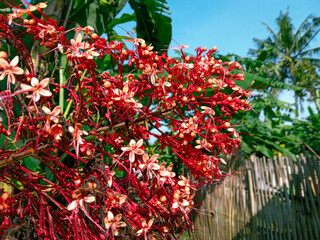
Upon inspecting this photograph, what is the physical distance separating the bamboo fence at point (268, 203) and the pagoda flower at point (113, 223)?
265 cm

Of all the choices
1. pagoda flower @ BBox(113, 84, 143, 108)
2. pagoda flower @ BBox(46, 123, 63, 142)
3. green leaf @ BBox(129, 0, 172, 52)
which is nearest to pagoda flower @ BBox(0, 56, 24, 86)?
pagoda flower @ BBox(46, 123, 63, 142)

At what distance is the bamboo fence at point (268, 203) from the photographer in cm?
326

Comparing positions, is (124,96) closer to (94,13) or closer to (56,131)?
(56,131)

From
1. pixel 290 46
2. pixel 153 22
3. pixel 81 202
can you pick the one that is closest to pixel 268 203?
pixel 153 22

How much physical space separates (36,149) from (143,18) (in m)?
2.59

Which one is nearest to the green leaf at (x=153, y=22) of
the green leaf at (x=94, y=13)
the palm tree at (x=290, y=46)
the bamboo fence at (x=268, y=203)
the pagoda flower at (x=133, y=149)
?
the green leaf at (x=94, y=13)

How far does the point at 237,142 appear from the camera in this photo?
1.02 m

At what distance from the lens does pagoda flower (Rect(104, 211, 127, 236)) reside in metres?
0.68

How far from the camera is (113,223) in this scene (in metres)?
0.69

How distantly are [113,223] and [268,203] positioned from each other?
3423 millimetres

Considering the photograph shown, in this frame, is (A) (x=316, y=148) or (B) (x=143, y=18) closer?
(B) (x=143, y=18)

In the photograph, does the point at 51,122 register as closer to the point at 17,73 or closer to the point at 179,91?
the point at 17,73

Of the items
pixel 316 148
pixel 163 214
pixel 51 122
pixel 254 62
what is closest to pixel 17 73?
pixel 51 122

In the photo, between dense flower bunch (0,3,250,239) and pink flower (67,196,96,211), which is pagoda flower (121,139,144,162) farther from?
pink flower (67,196,96,211)
